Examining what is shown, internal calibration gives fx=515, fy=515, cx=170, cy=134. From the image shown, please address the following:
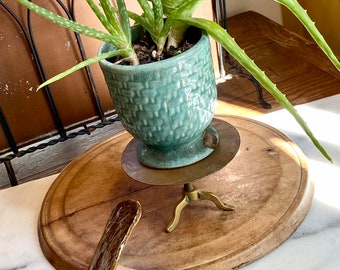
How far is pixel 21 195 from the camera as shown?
920 mm

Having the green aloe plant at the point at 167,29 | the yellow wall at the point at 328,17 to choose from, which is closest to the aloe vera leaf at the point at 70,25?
the green aloe plant at the point at 167,29

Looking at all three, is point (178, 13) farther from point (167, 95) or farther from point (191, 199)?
point (191, 199)

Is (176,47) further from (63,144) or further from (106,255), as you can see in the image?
(63,144)

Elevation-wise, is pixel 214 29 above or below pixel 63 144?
above

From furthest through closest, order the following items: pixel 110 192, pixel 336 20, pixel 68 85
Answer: pixel 336 20 → pixel 68 85 → pixel 110 192

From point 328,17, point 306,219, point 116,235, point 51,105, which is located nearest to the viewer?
point 116,235

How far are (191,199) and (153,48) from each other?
23 cm

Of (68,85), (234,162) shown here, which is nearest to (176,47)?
(234,162)

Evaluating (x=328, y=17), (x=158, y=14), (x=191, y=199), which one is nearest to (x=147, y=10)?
(x=158, y=14)

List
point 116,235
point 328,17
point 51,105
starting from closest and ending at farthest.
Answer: point 116,235 → point 51,105 → point 328,17

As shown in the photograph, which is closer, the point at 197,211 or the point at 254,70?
the point at 254,70

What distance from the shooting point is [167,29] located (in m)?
0.68

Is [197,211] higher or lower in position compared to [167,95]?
lower

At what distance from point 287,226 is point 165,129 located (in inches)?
8.4
